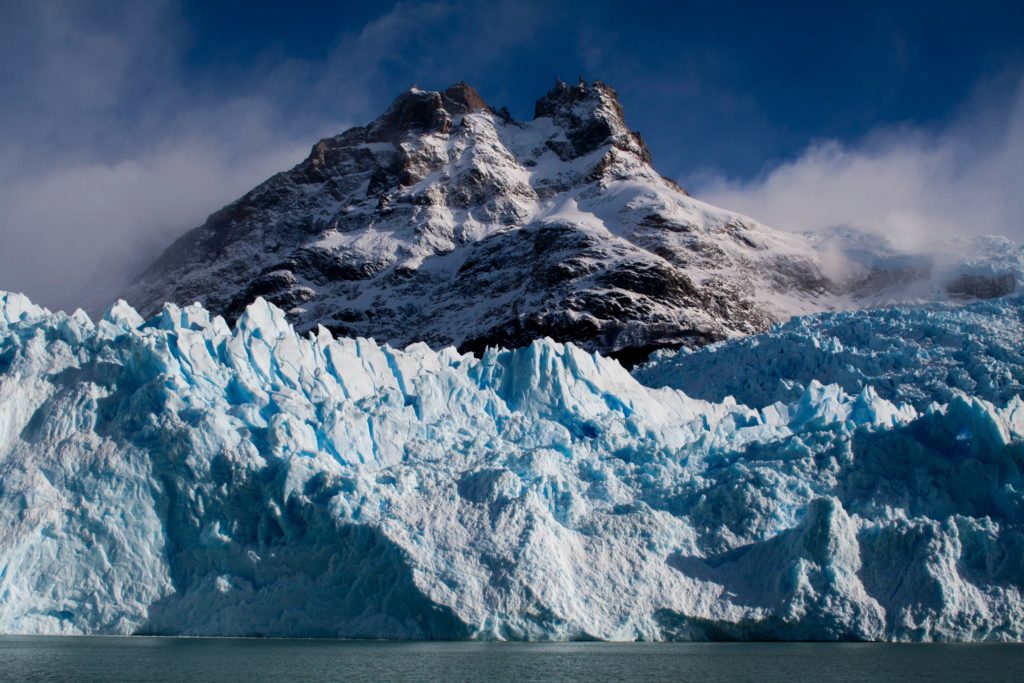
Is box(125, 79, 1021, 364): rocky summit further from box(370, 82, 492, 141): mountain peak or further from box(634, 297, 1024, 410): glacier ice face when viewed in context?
box(634, 297, 1024, 410): glacier ice face

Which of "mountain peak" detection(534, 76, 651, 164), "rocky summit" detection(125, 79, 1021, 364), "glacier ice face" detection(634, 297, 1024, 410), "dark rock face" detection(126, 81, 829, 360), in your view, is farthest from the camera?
"mountain peak" detection(534, 76, 651, 164)

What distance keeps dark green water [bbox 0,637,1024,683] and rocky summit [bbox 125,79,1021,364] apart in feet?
141

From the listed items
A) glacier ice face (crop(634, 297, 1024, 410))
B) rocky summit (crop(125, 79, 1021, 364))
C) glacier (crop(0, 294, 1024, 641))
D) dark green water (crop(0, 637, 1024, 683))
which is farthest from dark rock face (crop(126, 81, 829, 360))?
dark green water (crop(0, 637, 1024, 683))

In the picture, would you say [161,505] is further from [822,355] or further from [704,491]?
[822,355]

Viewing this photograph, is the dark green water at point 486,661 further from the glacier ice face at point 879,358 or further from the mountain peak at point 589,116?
the mountain peak at point 589,116

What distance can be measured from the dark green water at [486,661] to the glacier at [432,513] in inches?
27.0

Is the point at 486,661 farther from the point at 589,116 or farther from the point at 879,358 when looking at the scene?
the point at 589,116

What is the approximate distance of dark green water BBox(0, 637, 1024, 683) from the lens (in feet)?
72.6

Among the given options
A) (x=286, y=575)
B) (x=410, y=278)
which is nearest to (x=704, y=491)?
(x=286, y=575)

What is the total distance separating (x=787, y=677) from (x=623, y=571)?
5806 millimetres

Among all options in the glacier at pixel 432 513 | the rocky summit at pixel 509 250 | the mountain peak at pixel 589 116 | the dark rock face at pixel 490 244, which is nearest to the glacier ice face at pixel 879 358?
the glacier at pixel 432 513

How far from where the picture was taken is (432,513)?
27297 mm

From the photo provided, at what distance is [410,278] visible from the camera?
105938mm

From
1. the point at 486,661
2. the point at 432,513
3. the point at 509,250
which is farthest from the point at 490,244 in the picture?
the point at 486,661
